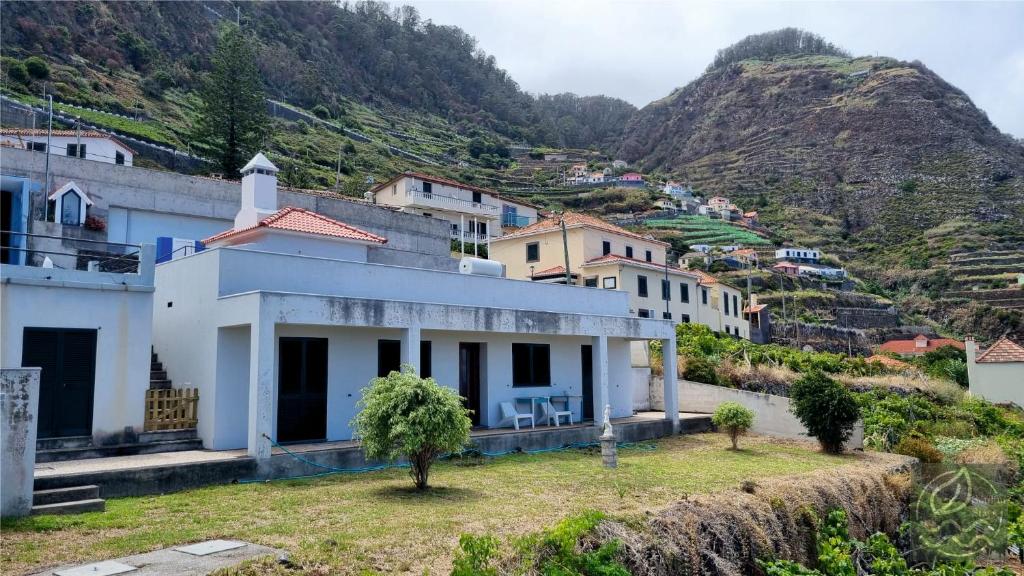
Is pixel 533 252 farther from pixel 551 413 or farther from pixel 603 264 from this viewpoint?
pixel 551 413

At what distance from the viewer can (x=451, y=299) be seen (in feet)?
59.9

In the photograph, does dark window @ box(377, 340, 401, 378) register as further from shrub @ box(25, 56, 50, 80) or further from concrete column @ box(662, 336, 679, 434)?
shrub @ box(25, 56, 50, 80)

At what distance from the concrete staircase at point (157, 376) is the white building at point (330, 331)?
237 millimetres

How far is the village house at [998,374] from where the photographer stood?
32156 millimetres

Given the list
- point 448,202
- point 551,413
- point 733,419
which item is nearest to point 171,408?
point 551,413

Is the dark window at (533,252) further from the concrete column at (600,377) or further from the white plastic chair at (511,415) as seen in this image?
the white plastic chair at (511,415)

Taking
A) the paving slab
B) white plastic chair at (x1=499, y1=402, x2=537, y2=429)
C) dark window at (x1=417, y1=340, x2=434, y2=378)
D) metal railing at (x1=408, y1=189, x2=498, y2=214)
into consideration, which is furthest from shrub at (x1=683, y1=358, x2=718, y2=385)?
metal railing at (x1=408, y1=189, x2=498, y2=214)

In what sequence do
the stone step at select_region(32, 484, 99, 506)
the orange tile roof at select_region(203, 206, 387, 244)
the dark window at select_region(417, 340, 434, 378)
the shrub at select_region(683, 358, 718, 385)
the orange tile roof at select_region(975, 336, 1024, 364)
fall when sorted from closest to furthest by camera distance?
the stone step at select_region(32, 484, 99, 506)
the dark window at select_region(417, 340, 434, 378)
the orange tile roof at select_region(203, 206, 387, 244)
the shrub at select_region(683, 358, 718, 385)
the orange tile roof at select_region(975, 336, 1024, 364)

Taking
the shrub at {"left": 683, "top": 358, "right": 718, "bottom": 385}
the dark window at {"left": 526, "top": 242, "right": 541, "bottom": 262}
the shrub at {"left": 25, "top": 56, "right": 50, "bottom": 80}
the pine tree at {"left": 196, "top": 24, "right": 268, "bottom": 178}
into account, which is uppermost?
the shrub at {"left": 25, "top": 56, "right": 50, "bottom": 80}

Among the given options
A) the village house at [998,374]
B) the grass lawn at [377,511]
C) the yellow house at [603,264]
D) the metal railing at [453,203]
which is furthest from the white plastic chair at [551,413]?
the metal railing at [453,203]

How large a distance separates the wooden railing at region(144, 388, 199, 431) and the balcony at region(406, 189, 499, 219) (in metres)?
35.1

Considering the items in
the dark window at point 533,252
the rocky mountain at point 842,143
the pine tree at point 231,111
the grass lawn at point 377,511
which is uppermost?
the rocky mountain at point 842,143

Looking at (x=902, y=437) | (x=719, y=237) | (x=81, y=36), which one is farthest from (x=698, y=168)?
(x=902, y=437)

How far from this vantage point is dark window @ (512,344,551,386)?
19.7 m
